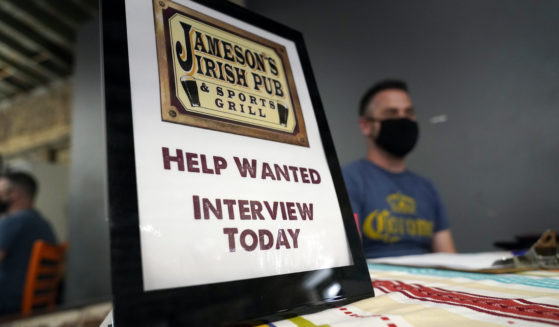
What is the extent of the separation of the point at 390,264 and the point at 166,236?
58 cm

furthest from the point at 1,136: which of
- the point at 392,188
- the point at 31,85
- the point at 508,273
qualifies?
the point at 508,273

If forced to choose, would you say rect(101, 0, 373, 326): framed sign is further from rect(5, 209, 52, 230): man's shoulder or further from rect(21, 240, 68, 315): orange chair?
rect(5, 209, 52, 230): man's shoulder

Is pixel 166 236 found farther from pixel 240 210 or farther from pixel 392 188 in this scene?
pixel 392 188

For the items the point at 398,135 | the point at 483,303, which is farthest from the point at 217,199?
the point at 398,135

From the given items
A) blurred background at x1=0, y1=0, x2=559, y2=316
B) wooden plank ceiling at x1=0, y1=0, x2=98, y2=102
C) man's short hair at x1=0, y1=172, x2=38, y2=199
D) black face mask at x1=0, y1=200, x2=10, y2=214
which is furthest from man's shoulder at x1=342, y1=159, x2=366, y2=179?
wooden plank ceiling at x1=0, y1=0, x2=98, y2=102

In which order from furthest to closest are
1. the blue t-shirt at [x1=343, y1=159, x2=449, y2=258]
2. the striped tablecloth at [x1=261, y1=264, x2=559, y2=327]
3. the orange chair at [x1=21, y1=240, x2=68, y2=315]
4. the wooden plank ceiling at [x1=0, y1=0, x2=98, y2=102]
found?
the wooden plank ceiling at [x1=0, y1=0, x2=98, y2=102], the orange chair at [x1=21, y1=240, x2=68, y2=315], the blue t-shirt at [x1=343, y1=159, x2=449, y2=258], the striped tablecloth at [x1=261, y1=264, x2=559, y2=327]

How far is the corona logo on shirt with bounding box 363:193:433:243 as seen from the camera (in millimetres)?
1134

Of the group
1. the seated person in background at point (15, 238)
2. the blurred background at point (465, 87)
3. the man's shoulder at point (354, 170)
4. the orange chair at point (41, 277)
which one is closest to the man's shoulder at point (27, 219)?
the seated person in background at point (15, 238)

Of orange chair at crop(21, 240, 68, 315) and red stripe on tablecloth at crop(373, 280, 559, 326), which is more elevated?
orange chair at crop(21, 240, 68, 315)

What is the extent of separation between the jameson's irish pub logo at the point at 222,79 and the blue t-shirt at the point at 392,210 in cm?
71

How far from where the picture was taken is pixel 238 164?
39 cm

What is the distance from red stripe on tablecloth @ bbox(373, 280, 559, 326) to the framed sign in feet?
0.24

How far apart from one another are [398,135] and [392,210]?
13.8 inches

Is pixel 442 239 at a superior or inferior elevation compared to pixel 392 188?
inferior
